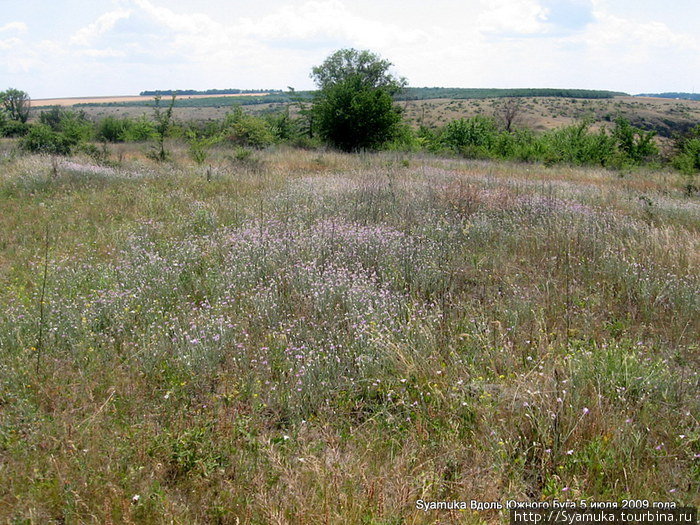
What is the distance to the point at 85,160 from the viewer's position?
14.3 m

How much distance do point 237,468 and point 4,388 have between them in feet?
6.99

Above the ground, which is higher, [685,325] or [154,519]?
[685,325]

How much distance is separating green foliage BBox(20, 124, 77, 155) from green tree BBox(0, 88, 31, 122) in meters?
41.7

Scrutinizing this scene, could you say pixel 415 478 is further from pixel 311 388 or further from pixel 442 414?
pixel 311 388

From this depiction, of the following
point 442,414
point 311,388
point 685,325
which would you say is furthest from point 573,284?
point 311,388

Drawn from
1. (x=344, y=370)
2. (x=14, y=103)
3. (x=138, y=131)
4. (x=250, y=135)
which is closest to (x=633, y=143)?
(x=250, y=135)

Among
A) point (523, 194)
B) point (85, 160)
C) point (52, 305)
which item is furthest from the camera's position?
point (85, 160)

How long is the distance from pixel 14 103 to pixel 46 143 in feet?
152

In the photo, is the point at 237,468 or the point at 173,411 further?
the point at 173,411

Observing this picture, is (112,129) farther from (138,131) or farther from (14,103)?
(14,103)

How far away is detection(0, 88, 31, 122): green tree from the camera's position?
50.4 meters

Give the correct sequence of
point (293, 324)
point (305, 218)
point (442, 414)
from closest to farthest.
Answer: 1. point (442, 414)
2. point (293, 324)
3. point (305, 218)

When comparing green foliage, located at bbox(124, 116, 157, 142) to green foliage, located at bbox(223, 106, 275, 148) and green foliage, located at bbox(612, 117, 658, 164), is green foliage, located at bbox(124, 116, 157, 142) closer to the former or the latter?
green foliage, located at bbox(223, 106, 275, 148)

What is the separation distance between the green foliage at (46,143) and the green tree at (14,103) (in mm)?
41720
